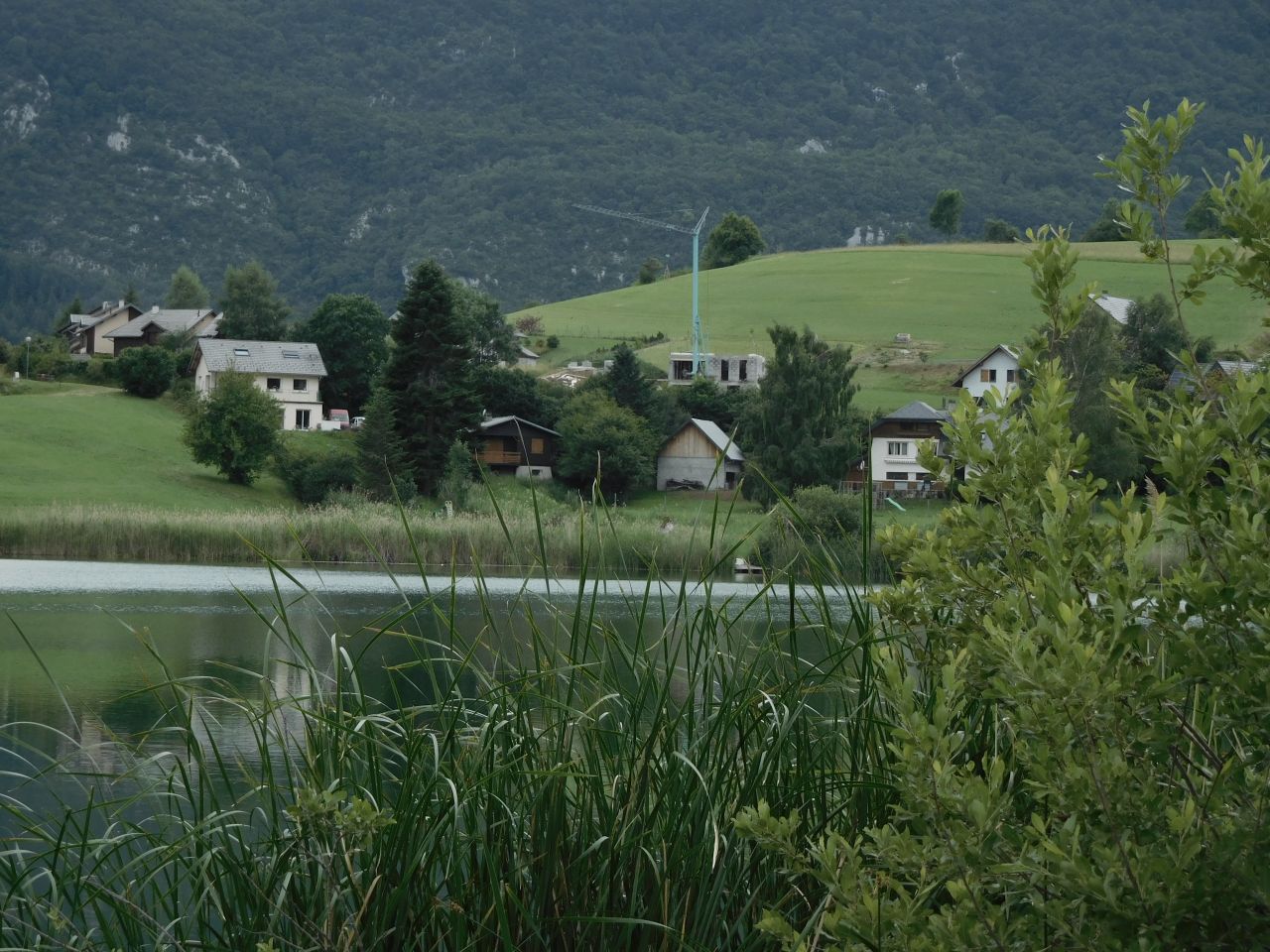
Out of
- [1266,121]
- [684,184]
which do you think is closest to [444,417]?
[684,184]

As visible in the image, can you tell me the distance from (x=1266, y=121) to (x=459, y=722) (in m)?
203

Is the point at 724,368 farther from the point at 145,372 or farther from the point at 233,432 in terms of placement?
the point at 233,432

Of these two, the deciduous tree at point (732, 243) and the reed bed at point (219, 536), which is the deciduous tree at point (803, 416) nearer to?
the reed bed at point (219, 536)

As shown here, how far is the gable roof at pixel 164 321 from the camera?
81.2 m

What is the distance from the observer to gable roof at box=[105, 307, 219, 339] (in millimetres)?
81188

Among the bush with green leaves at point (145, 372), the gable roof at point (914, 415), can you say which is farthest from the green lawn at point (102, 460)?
the gable roof at point (914, 415)

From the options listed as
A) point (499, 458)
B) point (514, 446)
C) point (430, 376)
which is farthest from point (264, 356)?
point (430, 376)

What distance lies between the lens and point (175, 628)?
51.1 ft

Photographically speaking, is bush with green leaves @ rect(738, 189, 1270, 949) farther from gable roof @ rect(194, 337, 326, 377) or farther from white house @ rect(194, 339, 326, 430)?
gable roof @ rect(194, 337, 326, 377)

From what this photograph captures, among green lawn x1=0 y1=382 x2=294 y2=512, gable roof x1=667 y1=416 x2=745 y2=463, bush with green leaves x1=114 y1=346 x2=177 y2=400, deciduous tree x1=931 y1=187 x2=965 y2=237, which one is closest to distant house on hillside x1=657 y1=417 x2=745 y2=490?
gable roof x1=667 y1=416 x2=745 y2=463

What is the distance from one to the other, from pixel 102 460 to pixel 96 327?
152ft

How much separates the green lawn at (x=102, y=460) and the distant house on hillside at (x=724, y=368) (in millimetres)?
21288

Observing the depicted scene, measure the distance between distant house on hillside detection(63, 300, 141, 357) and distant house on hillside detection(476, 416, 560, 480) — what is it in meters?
38.4

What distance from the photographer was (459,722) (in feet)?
11.3
